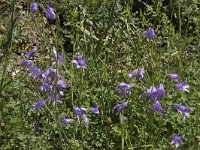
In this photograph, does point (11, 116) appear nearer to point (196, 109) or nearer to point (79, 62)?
point (79, 62)

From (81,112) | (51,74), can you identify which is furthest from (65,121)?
(51,74)

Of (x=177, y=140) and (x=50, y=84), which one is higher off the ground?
(x=50, y=84)

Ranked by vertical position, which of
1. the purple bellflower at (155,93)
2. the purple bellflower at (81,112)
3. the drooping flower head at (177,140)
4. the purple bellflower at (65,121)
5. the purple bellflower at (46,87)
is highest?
the purple bellflower at (46,87)

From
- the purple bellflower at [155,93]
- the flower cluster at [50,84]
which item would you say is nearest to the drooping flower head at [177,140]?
the purple bellflower at [155,93]

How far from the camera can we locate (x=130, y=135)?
9.75 feet

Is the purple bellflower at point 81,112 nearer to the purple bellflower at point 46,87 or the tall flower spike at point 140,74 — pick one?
the purple bellflower at point 46,87

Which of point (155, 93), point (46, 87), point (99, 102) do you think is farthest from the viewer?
point (99, 102)

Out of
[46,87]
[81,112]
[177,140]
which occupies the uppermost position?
[46,87]

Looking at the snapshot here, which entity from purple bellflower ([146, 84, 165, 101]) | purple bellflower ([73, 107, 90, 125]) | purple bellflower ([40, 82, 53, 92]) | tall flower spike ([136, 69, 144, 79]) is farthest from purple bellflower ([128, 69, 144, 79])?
purple bellflower ([40, 82, 53, 92])

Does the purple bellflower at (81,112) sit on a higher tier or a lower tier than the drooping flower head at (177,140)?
higher

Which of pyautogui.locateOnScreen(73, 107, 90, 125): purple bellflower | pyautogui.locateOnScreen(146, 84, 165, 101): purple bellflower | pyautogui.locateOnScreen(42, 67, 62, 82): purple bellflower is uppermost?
pyautogui.locateOnScreen(42, 67, 62, 82): purple bellflower

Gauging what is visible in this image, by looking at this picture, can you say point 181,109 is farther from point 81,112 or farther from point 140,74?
point 81,112

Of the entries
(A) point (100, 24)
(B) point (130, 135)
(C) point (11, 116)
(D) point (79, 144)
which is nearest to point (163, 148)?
(B) point (130, 135)

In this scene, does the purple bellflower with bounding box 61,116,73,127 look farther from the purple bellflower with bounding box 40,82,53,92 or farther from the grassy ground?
the purple bellflower with bounding box 40,82,53,92
